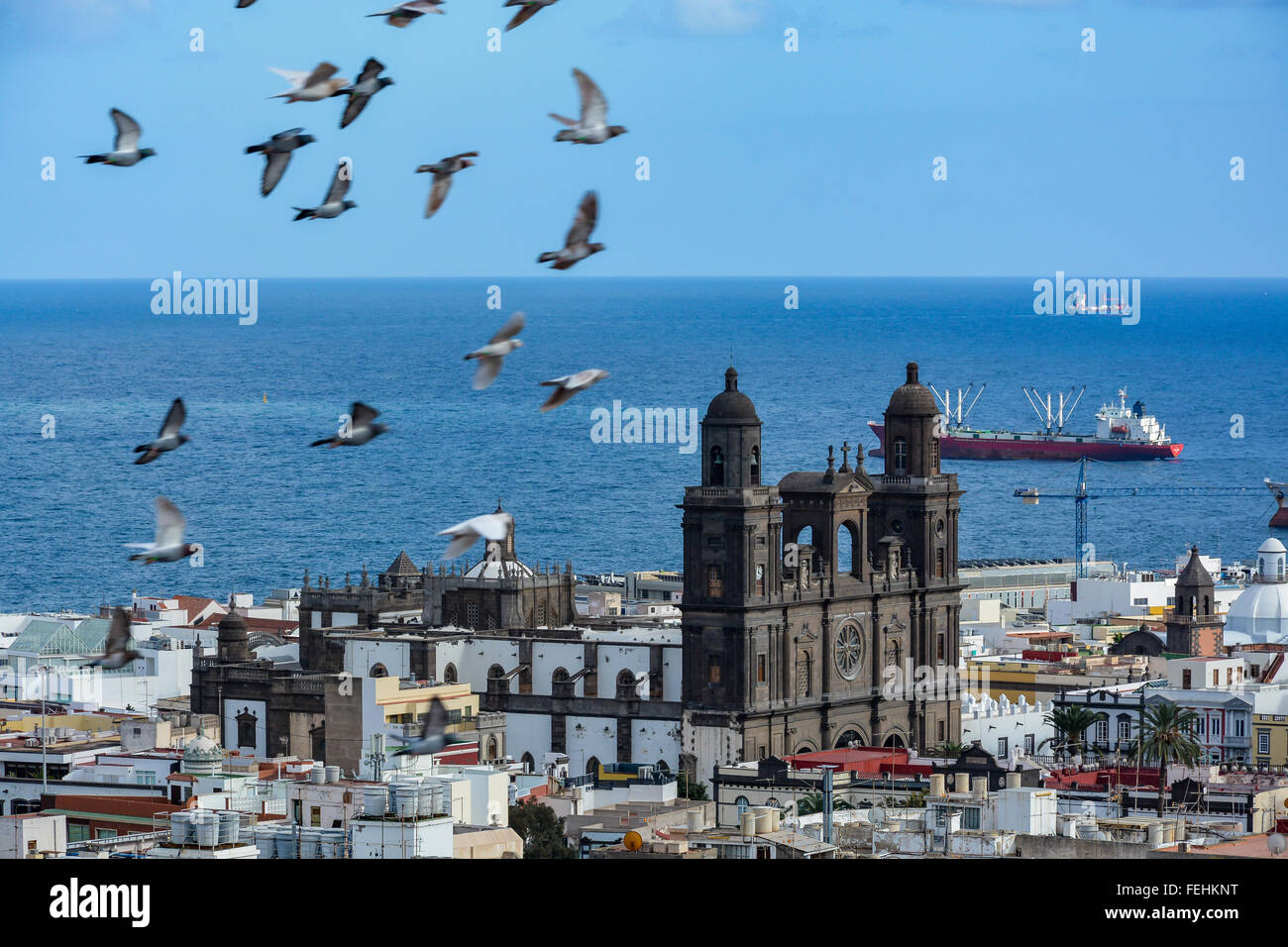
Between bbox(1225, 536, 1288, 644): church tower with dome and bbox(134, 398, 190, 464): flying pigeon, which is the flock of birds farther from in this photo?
bbox(1225, 536, 1288, 644): church tower with dome

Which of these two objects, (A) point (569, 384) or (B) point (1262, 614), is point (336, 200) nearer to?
(A) point (569, 384)

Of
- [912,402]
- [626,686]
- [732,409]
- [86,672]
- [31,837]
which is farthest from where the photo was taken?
[86,672]

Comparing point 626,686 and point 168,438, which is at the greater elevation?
point 168,438

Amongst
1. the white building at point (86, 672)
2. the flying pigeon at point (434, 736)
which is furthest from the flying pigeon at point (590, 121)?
the white building at point (86, 672)

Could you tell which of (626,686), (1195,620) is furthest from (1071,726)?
(1195,620)

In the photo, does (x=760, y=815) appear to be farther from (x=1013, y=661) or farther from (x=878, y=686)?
(x=1013, y=661)

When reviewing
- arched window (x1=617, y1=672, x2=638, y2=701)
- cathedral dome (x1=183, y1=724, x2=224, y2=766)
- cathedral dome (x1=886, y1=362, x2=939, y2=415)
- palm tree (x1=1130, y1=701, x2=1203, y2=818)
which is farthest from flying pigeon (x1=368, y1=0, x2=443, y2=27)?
cathedral dome (x1=886, y1=362, x2=939, y2=415)
